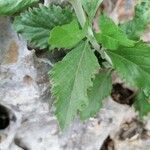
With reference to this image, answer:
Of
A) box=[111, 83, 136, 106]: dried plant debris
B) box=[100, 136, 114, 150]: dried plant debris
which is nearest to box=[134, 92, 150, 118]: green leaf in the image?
box=[111, 83, 136, 106]: dried plant debris

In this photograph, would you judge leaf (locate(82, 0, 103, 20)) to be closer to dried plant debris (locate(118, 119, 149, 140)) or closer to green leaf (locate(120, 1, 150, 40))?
green leaf (locate(120, 1, 150, 40))

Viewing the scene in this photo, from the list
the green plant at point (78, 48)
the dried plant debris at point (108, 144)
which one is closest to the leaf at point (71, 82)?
the green plant at point (78, 48)

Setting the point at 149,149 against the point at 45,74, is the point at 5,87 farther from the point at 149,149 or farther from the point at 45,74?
the point at 149,149

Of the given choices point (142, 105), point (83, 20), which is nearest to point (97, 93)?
point (142, 105)

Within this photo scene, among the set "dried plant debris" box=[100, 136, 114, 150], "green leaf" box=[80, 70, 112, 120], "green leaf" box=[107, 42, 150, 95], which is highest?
"green leaf" box=[107, 42, 150, 95]

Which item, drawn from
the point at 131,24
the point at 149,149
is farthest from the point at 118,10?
the point at 149,149

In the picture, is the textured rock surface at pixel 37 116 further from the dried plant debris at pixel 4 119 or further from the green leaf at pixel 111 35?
the green leaf at pixel 111 35

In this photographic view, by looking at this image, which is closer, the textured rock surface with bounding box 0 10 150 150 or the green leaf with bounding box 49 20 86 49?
the green leaf with bounding box 49 20 86 49
